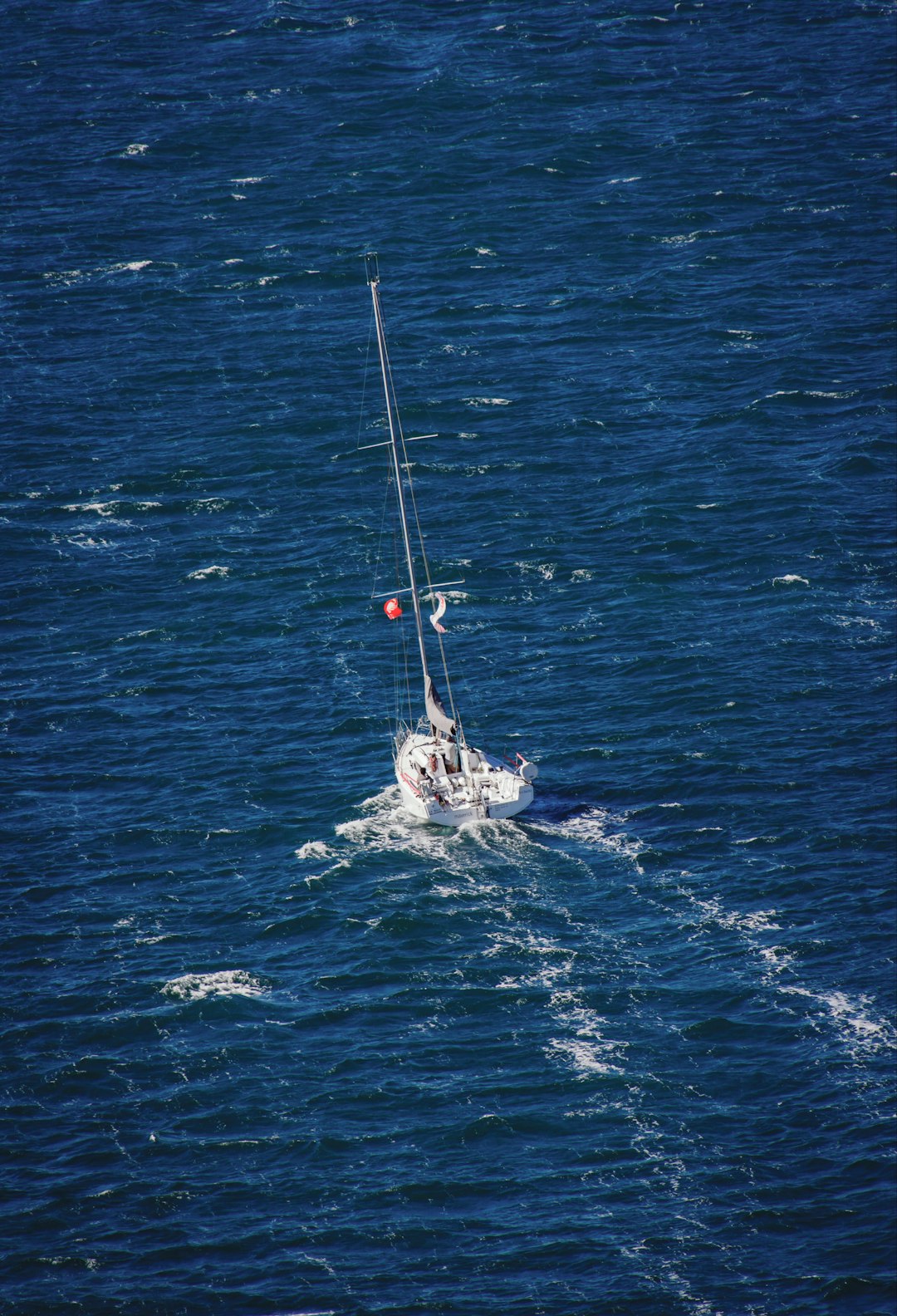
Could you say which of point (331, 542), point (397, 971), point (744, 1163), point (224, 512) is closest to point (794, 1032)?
point (744, 1163)

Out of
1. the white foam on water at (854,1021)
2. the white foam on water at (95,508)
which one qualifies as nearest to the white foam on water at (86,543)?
the white foam on water at (95,508)

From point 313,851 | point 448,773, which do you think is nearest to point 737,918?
point 448,773

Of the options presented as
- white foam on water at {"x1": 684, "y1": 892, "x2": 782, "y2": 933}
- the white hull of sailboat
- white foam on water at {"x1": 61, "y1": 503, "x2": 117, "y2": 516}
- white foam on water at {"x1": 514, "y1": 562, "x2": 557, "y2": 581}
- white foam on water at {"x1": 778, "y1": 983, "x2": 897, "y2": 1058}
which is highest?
white foam on water at {"x1": 61, "y1": 503, "x2": 117, "y2": 516}

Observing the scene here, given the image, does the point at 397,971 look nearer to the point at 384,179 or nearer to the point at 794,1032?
the point at 794,1032

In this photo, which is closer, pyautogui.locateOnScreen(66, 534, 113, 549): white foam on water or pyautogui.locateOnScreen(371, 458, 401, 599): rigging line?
pyautogui.locateOnScreen(371, 458, 401, 599): rigging line

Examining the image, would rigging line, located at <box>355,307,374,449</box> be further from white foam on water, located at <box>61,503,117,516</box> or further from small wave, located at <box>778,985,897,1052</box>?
small wave, located at <box>778,985,897,1052</box>

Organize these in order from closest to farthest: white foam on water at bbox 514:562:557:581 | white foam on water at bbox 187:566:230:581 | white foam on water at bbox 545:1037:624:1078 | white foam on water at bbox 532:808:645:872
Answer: white foam on water at bbox 545:1037:624:1078, white foam on water at bbox 532:808:645:872, white foam on water at bbox 514:562:557:581, white foam on water at bbox 187:566:230:581

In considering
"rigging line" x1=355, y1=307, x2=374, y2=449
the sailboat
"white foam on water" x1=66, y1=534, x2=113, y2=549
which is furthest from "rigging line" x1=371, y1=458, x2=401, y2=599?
"white foam on water" x1=66, y1=534, x2=113, y2=549
